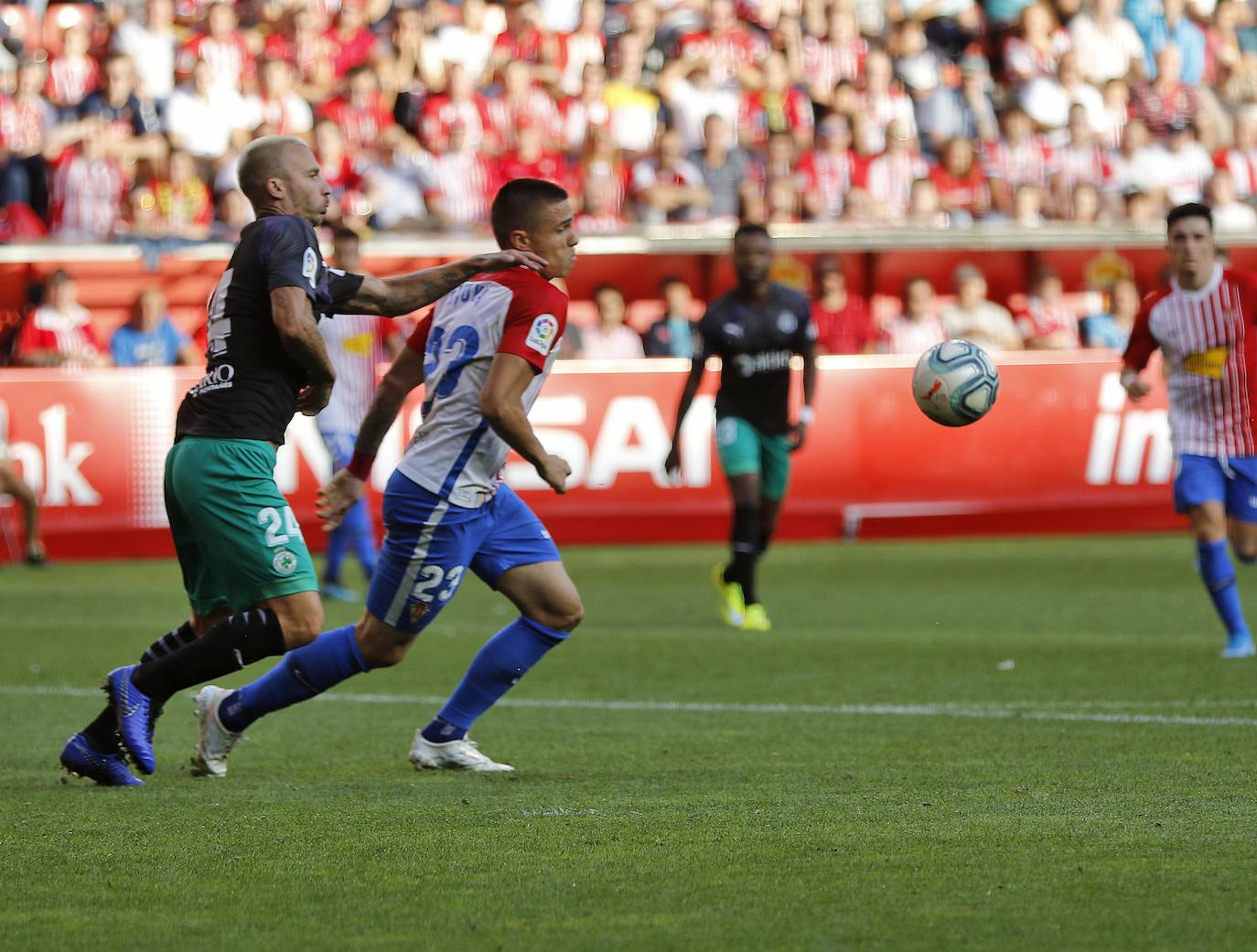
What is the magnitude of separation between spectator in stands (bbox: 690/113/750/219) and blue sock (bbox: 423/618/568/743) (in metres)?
13.8

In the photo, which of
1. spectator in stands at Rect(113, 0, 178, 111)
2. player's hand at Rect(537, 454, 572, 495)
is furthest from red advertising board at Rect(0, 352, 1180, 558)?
player's hand at Rect(537, 454, 572, 495)

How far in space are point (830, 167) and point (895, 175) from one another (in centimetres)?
80

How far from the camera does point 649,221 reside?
1980 cm

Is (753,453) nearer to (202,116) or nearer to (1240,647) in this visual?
(1240,647)

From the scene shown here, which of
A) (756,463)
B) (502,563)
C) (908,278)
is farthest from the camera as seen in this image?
(908,278)

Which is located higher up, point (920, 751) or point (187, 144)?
point (187, 144)

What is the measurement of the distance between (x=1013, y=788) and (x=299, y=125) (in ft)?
48.8

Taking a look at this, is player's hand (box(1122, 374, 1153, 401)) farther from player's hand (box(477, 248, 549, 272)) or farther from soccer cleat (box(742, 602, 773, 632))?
player's hand (box(477, 248, 549, 272))

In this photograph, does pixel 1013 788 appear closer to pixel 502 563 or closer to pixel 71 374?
pixel 502 563

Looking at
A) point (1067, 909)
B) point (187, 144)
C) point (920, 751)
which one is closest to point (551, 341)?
point (920, 751)

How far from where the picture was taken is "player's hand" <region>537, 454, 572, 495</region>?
6.12 m

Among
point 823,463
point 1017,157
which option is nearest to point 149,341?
point 823,463

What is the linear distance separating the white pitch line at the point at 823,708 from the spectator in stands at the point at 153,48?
11.5 metres

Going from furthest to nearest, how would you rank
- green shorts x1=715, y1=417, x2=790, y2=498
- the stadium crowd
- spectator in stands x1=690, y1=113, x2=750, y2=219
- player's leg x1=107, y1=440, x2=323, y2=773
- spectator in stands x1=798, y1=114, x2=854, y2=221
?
spectator in stands x1=798, y1=114, x2=854, y2=221
spectator in stands x1=690, y1=113, x2=750, y2=219
the stadium crowd
green shorts x1=715, y1=417, x2=790, y2=498
player's leg x1=107, y1=440, x2=323, y2=773
